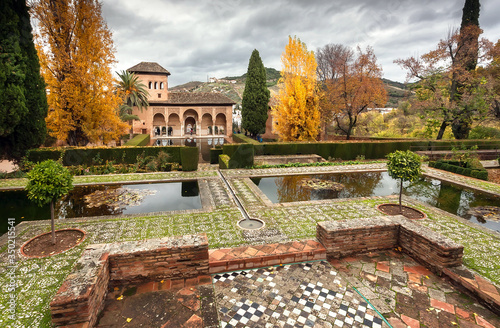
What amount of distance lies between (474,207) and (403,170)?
360 cm

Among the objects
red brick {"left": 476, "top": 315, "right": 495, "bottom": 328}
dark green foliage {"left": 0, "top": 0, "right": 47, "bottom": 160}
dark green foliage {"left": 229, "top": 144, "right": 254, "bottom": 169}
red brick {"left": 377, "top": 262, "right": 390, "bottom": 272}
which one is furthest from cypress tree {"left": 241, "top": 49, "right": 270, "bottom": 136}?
red brick {"left": 476, "top": 315, "right": 495, "bottom": 328}

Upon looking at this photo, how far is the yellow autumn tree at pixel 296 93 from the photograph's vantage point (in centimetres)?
1811

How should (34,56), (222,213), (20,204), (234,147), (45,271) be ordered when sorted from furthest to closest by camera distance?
(234,147)
(34,56)
(20,204)
(222,213)
(45,271)

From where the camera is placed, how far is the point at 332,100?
21.5 meters

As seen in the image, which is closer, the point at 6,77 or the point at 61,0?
the point at 6,77

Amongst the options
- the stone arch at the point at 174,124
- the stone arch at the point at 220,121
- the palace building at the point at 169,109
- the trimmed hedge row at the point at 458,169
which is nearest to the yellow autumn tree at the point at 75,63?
the trimmed hedge row at the point at 458,169

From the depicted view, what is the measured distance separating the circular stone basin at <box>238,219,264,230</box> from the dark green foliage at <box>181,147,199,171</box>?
653 cm

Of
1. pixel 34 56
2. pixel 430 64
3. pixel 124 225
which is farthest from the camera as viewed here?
pixel 430 64

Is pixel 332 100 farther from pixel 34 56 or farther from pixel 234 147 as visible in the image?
pixel 34 56

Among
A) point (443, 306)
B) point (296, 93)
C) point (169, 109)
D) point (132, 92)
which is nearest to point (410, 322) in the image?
point (443, 306)

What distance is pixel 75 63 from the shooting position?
500 inches

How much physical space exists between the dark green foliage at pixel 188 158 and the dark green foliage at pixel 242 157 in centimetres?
178

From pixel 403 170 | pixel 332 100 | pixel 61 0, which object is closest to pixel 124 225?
pixel 403 170

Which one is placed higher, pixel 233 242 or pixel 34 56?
pixel 34 56
